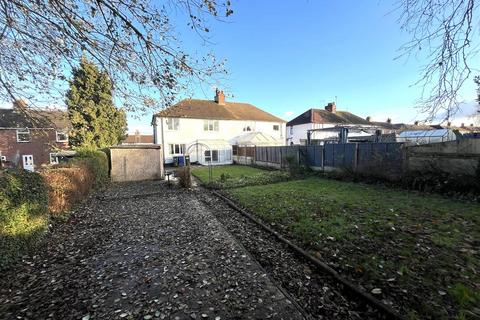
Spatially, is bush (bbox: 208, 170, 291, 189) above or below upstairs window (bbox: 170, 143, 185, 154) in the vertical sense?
below

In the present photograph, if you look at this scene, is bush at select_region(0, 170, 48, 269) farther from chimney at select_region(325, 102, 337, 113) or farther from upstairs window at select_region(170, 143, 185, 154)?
chimney at select_region(325, 102, 337, 113)

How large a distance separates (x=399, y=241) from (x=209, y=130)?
77.8ft

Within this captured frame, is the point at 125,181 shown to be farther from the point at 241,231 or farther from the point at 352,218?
the point at 352,218

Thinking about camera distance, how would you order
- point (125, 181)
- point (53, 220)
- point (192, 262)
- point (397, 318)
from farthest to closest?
point (125, 181)
point (53, 220)
point (192, 262)
point (397, 318)

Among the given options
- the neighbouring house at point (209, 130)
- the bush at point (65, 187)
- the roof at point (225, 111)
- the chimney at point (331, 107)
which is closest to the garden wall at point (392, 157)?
the neighbouring house at point (209, 130)

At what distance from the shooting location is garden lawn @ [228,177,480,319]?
8.84ft

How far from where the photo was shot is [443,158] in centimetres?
816

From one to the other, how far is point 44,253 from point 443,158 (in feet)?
41.0

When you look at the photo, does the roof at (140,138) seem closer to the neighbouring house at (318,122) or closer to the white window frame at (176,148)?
the white window frame at (176,148)

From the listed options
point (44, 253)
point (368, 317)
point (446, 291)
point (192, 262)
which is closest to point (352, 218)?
point (446, 291)

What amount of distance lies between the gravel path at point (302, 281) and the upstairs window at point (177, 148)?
2048 cm

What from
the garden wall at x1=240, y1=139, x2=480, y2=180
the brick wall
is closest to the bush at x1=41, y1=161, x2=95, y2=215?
the garden wall at x1=240, y1=139, x2=480, y2=180

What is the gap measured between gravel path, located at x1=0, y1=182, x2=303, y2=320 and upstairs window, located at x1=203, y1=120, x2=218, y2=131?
68.3ft

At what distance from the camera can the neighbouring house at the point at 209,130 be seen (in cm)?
2397
